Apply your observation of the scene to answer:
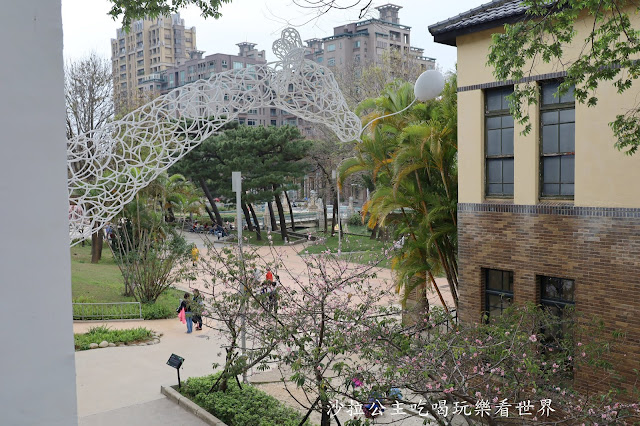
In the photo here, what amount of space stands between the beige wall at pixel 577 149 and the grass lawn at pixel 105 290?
10.3 m

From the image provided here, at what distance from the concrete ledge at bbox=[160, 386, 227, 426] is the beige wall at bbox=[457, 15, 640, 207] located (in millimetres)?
5916

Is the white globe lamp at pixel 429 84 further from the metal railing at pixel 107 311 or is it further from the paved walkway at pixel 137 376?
the metal railing at pixel 107 311

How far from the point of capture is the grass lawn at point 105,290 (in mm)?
18500

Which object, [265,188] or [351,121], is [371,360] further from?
[265,188]

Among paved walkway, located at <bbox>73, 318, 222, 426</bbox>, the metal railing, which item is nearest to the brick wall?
paved walkway, located at <bbox>73, 318, 222, 426</bbox>

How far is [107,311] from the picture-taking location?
17.9m

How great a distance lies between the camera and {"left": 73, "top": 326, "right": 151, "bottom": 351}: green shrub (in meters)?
14.7

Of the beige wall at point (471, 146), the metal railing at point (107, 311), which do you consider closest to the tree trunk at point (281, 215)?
the metal railing at point (107, 311)

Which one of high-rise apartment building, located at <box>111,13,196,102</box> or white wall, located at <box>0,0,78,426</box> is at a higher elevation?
high-rise apartment building, located at <box>111,13,196,102</box>

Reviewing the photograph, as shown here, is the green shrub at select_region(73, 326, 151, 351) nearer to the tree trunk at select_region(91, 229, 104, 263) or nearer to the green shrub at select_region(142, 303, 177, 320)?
the green shrub at select_region(142, 303, 177, 320)

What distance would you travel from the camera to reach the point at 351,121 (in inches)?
456

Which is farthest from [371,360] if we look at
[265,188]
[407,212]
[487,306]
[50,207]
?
[265,188]

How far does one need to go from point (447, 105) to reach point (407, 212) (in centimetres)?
270

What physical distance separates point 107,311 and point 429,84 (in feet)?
41.0
